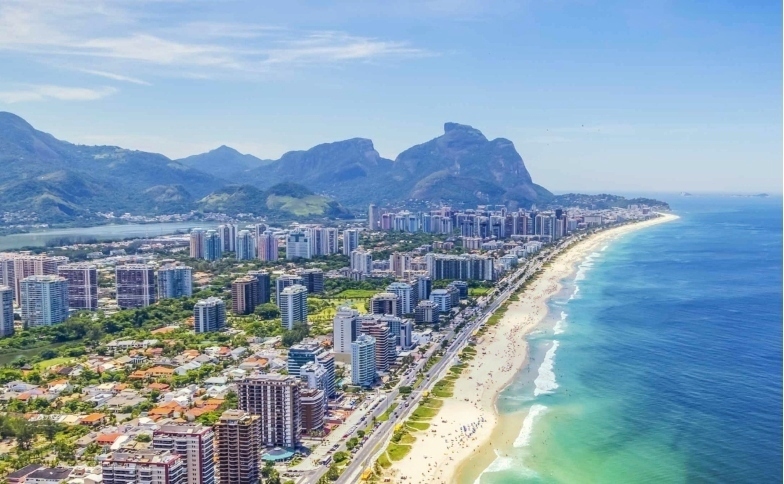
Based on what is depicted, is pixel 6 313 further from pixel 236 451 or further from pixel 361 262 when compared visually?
pixel 361 262

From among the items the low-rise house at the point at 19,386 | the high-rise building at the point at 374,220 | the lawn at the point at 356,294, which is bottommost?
the low-rise house at the point at 19,386

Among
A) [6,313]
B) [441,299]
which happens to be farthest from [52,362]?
[441,299]

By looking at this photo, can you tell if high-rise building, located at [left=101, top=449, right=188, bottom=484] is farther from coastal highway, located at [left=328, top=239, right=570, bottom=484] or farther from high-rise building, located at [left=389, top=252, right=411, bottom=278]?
high-rise building, located at [left=389, top=252, right=411, bottom=278]

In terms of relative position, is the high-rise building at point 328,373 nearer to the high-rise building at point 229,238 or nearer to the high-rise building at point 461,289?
the high-rise building at point 461,289

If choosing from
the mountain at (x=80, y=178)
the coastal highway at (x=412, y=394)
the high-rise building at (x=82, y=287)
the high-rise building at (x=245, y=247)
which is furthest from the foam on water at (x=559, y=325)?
the mountain at (x=80, y=178)

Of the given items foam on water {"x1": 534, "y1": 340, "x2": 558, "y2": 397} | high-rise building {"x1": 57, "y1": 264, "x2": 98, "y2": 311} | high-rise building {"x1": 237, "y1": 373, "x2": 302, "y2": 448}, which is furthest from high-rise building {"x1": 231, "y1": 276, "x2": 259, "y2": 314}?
high-rise building {"x1": 237, "y1": 373, "x2": 302, "y2": 448}

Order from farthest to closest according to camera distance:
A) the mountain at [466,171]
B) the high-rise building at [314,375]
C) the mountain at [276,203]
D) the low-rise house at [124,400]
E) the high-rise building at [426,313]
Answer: the mountain at [466,171]
the mountain at [276,203]
the high-rise building at [426,313]
the low-rise house at [124,400]
the high-rise building at [314,375]
